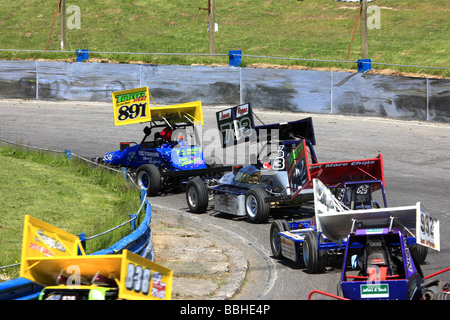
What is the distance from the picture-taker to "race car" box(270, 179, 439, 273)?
28.2ft

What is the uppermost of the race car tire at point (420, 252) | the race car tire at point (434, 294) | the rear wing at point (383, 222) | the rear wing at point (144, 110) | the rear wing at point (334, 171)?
the rear wing at point (144, 110)

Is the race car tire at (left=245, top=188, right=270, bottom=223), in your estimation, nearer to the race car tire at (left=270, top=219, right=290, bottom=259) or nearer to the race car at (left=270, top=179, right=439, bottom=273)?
the race car at (left=270, top=179, right=439, bottom=273)

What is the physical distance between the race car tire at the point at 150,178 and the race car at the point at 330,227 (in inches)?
186

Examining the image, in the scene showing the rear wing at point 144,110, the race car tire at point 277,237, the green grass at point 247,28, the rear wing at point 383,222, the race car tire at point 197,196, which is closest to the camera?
the rear wing at point 383,222

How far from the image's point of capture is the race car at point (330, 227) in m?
8.60

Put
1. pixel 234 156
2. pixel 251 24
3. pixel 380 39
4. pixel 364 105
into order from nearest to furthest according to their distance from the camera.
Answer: pixel 234 156, pixel 364 105, pixel 380 39, pixel 251 24

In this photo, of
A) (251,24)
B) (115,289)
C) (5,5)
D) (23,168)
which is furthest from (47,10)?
(115,289)

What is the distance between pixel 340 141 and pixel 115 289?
15386mm

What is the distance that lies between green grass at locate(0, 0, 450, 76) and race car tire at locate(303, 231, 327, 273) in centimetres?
2215

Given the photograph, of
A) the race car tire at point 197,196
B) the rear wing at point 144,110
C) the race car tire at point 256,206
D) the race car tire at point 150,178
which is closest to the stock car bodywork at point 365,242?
the race car tire at point 256,206

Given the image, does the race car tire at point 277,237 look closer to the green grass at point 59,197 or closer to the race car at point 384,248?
the race car at point 384,248

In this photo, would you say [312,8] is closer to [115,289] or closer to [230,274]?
[230,274]

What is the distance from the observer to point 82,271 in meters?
6.17

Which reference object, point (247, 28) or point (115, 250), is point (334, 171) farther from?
point (247, 28)
